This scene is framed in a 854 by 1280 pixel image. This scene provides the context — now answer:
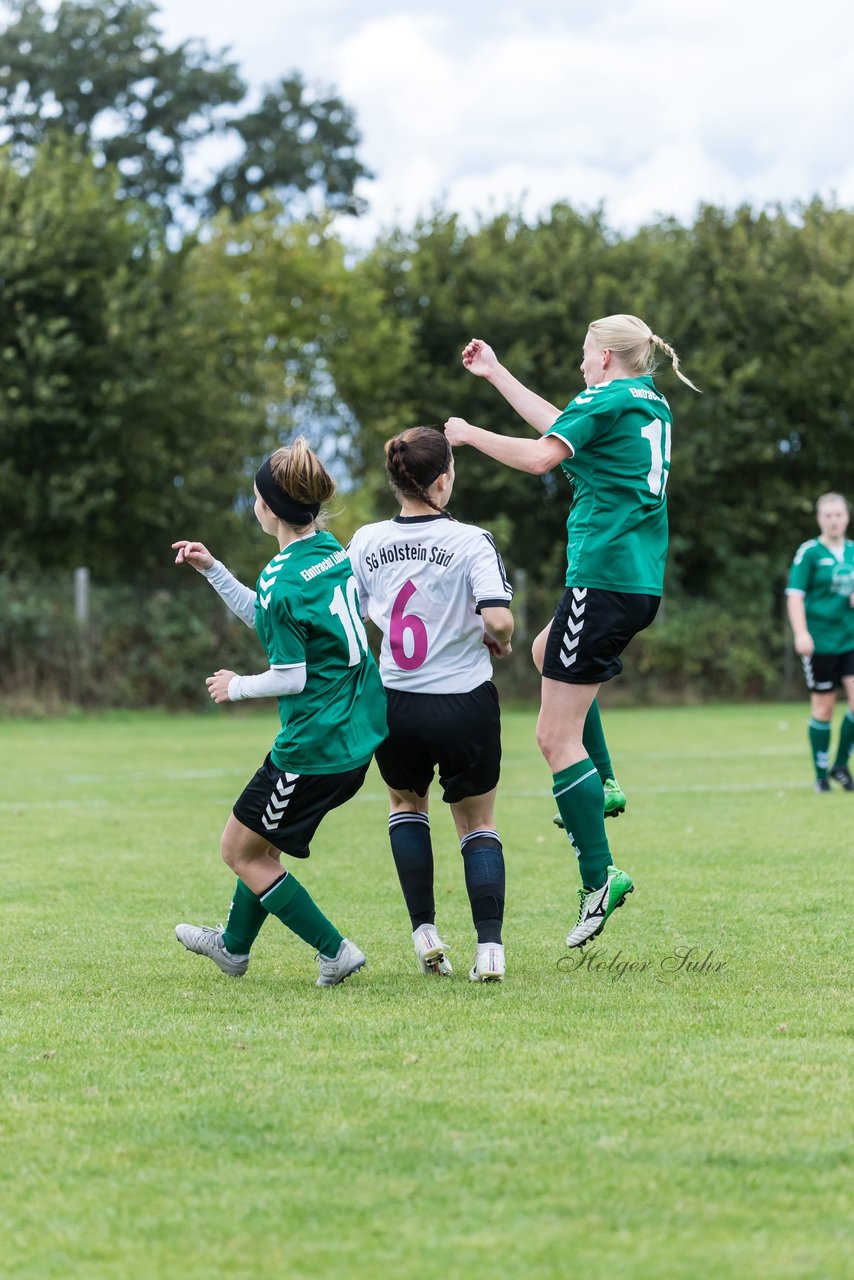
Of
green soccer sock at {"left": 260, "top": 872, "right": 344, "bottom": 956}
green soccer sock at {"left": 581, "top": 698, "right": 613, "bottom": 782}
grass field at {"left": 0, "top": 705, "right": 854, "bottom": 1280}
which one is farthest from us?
green soccer sock at {"left": 581, "top": 698, "right": 613, "bottom": 782}

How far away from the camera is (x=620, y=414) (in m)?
5.51

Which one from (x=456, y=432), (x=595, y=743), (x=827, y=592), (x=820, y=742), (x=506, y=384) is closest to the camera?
(x=456, y=432)

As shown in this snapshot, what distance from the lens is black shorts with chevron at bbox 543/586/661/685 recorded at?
5.57m

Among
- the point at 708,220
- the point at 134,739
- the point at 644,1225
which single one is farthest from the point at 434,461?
the point at 708,220

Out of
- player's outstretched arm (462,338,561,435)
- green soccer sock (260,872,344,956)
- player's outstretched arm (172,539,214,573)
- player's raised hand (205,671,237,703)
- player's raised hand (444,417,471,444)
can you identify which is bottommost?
green soccer sock (260,872,344,956)

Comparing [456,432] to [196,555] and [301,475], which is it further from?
[196,555]

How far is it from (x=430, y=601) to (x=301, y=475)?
653mm

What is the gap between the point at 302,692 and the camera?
517 cm

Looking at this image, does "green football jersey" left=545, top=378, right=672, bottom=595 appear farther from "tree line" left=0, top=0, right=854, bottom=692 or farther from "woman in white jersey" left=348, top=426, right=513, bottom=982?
"tree line" left=0, top=0, right=854, bottom=692

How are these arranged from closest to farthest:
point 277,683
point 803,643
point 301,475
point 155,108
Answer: point 277,683 → point 301,475 → point 803,643 → point 155,108

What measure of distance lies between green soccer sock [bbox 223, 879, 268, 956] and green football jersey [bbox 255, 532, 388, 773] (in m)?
0.56

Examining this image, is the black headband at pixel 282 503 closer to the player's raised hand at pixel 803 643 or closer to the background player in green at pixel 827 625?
the player's raised hand at pixel 803 643

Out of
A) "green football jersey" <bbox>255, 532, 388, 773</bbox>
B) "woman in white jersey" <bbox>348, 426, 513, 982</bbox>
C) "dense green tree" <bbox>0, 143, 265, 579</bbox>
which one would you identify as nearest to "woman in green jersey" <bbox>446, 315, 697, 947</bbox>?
"woman in white jersey" <bbox>348, 426, 513, 982</bbox>

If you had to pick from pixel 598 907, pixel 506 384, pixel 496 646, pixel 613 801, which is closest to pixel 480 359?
pixel 506 384
